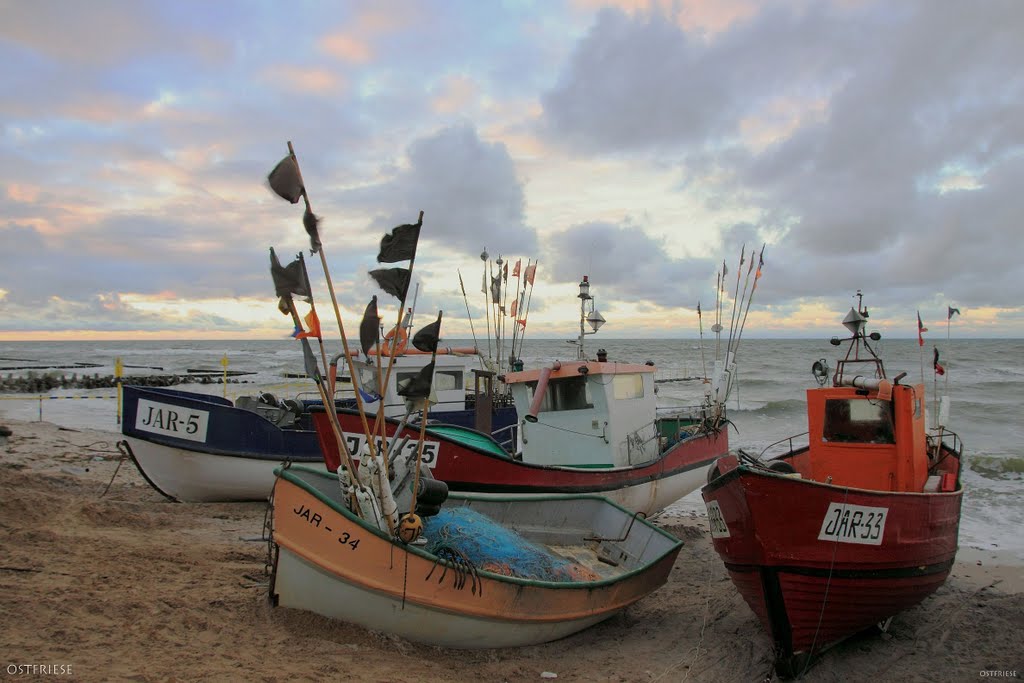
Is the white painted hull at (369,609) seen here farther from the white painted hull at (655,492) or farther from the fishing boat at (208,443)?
the fishing boat at (208,443)

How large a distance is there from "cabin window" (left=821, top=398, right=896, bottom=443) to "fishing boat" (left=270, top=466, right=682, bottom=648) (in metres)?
2.35

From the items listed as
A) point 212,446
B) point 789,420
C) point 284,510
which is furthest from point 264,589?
point 789,420

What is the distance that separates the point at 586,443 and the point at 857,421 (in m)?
4.79

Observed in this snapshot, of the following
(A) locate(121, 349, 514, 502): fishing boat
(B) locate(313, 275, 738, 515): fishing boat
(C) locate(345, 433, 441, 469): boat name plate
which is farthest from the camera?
(A) locate(121, 349, 514, 502): fishing boat

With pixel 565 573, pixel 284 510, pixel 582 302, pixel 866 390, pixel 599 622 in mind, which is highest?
pixel 582 302

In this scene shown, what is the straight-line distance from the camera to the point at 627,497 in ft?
38.3

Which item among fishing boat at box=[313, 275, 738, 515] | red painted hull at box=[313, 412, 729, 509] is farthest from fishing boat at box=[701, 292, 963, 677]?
fishing boat at box=[313, 275, 738, 515]

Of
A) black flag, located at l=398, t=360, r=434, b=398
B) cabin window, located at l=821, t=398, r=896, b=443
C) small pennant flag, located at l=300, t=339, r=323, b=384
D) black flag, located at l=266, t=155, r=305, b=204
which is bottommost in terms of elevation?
cabin window, located at l=821, t=398, r=896, b=443

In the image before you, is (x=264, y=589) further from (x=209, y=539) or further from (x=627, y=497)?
(x=627, y=497)

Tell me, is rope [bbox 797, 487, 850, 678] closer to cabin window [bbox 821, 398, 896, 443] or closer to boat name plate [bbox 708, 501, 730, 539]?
boat name plate [bbox 708, 501, 730, 539]

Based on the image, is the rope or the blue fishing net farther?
the blue fishing net

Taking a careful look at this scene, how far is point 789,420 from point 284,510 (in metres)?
26.4

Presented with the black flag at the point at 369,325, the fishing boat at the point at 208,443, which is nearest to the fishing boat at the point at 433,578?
the black flag at the point at 369,325

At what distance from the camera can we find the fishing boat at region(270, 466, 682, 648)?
5.76 metres
